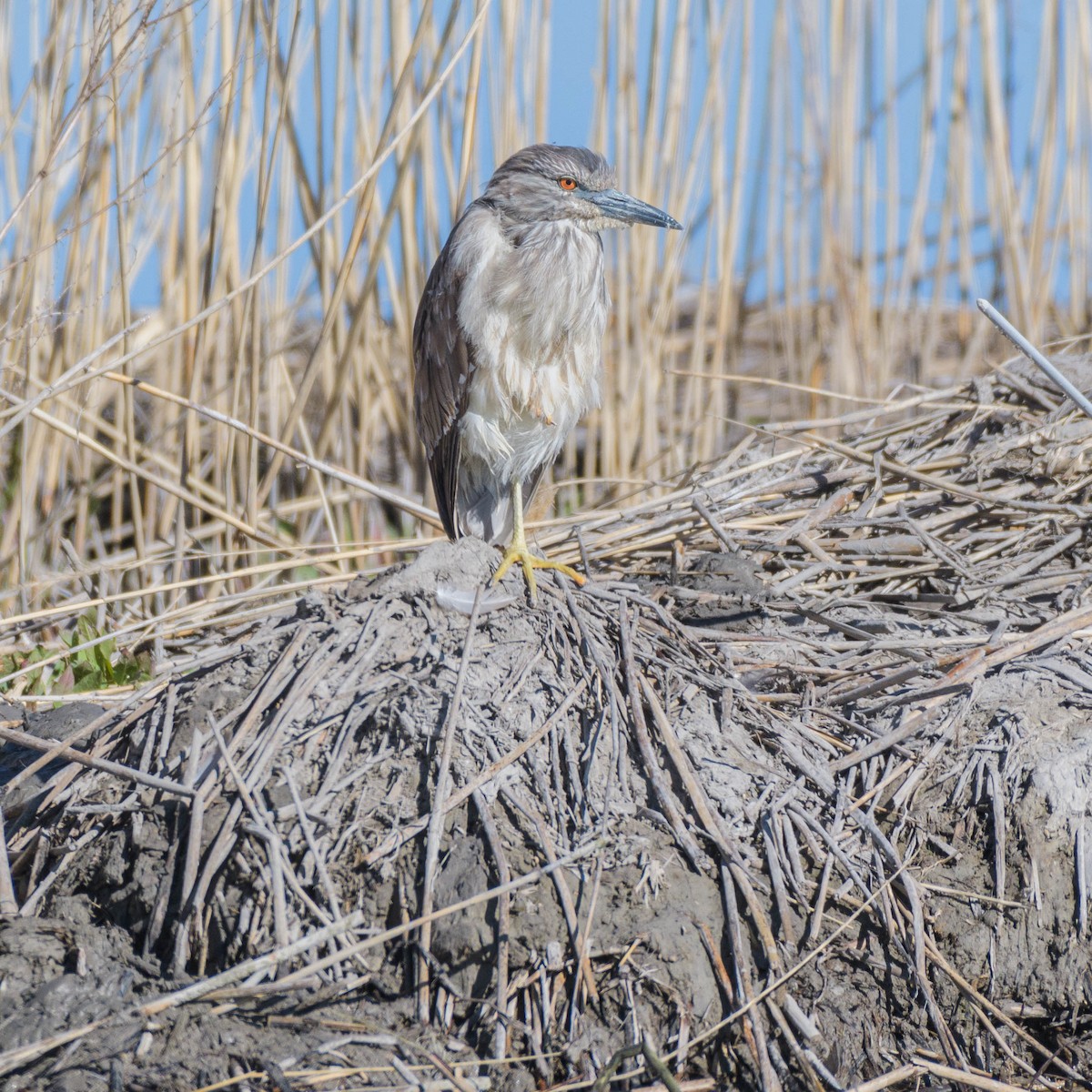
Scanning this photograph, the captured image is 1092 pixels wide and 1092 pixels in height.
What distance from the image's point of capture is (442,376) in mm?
3412

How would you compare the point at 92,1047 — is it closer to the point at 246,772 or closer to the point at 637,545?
the point at 246,772

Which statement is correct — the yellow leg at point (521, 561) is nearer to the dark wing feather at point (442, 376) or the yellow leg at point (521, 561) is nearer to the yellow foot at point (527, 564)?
the yellow foot at point (527, 564)

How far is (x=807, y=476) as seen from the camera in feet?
11.3

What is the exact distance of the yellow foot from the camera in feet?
8.32

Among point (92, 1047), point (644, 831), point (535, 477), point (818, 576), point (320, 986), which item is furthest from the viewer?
point (535, 477)

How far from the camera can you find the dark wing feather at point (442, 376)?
10.9 feet

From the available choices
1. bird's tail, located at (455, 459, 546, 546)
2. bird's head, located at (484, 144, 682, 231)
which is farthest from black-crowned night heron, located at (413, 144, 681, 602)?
bird's tail, located at (455, 459, 546, 546)

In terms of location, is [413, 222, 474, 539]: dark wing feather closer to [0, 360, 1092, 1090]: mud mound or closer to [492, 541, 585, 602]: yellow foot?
[492, 541, 585, 602]: yellow foot

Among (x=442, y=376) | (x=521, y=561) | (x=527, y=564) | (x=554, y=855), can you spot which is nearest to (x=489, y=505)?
(x=442, y=376)

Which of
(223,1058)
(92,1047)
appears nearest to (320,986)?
(223,1058)

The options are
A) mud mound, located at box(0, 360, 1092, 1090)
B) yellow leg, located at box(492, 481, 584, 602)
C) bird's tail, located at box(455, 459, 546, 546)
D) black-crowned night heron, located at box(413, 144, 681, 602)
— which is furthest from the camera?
bird's tail, located at box(455, 459, 546, 546)

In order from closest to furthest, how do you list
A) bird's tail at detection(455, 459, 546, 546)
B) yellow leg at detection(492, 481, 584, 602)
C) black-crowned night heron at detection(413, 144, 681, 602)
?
yellow leg at detection(492, 481, 584, 602), black-crowned night heron at detection(413, 144, 681, 602), bird's tail at detection(455, 459, 546, 546)

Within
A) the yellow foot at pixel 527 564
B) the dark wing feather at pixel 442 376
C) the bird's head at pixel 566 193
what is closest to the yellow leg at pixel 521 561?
the yellow foot at pixel 527 564

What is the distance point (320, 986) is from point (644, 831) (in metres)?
0.61
